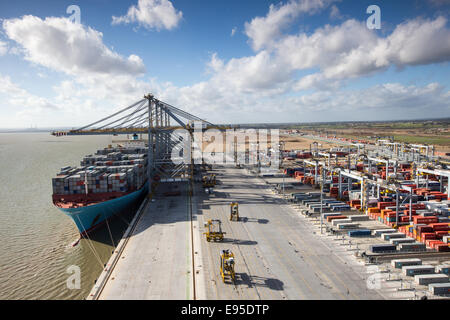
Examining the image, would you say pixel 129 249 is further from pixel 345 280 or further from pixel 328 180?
pixel 328 180


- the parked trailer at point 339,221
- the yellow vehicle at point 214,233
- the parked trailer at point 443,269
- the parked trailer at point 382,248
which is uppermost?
the parked trailer at point 339,221

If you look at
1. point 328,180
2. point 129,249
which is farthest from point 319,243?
point 328,180

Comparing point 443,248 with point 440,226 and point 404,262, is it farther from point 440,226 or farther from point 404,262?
point 404,262

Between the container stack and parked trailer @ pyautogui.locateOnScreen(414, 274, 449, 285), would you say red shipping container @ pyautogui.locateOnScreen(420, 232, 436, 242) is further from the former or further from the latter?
the container stack

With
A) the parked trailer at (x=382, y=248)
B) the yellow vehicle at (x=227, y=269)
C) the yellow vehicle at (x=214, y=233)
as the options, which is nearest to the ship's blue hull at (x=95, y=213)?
the yellow vehicle at (x=214, y=233)

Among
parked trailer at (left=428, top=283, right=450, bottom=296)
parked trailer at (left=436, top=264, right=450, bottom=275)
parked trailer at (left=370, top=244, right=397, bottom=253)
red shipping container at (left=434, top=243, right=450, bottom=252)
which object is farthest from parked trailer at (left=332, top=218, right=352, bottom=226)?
parked trailer at (left=428, top=283, right=450, bottom=296)

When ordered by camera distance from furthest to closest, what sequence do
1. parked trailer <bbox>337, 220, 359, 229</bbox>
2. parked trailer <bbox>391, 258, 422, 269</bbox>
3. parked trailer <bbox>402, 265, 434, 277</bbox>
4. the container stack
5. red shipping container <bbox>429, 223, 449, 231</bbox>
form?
the container stack, parked trailer <bbox>337, 220, 359, 229</bbox>, red shipping container <bbox>429, 223, 449, 231</bbox>, parked trailer <bbox>391, 258, 422, 269</bbox>, parked trailer <bbox>402, 265, 434, 277</bbox>

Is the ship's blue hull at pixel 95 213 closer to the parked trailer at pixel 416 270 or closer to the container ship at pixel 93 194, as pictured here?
the container ship at pixel 93 194
